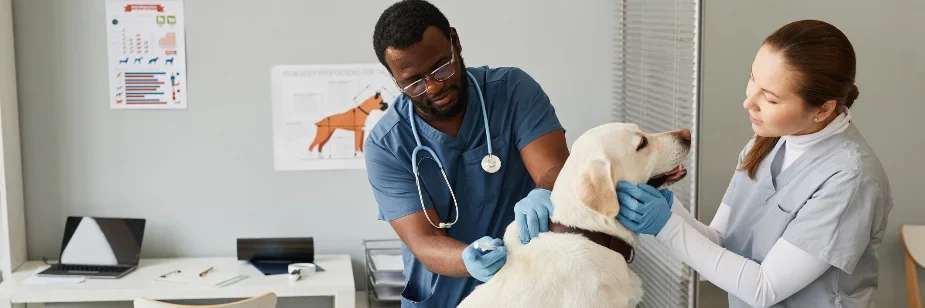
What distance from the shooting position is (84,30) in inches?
132

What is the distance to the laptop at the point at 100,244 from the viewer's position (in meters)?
3.31

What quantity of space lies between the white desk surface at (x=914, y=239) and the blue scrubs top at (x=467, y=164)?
213 centimetres

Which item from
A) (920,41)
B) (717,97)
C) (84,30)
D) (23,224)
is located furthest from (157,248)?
(920,41)

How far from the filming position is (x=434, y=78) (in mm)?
1771

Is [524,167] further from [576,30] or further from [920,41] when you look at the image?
[920,41]

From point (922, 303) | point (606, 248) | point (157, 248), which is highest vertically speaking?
point (606, 248)

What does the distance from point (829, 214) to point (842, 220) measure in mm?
25

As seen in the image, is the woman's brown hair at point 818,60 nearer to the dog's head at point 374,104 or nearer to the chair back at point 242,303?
the chair back at point 242,303

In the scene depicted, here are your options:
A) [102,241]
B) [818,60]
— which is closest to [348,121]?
[102,241]

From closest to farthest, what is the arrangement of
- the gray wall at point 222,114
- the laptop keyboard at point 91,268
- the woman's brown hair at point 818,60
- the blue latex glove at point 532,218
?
the woman's brown hair at point 818,60, the blue latex glove at point 532,218, the laptop keyboard at point 91,268, the gray wall at point 222,114

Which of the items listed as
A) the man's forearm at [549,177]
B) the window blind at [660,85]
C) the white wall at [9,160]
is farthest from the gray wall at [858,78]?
the white wall at [9,160]

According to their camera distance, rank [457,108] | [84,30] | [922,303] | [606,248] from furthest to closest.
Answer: [922,303] → [84,30] → [457,108] → [606,248]

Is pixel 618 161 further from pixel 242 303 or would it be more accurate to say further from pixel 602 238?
pixel 242 303

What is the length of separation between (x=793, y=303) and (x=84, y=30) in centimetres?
280
